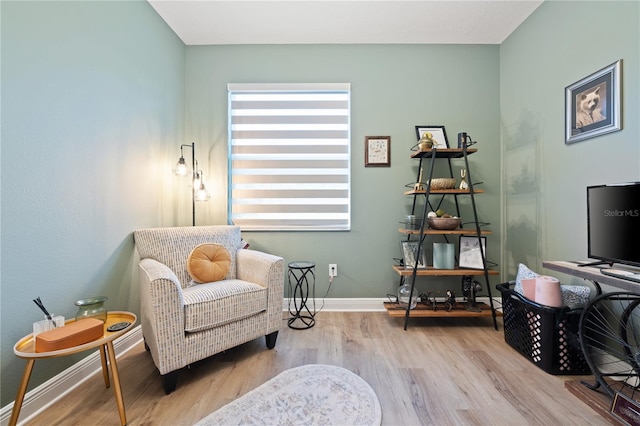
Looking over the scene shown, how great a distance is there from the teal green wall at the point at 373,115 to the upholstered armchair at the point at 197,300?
626 millimetres

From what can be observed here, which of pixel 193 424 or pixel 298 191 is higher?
pixel 298 191

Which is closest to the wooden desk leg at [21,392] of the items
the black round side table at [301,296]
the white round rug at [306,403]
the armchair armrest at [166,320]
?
the armchair armrest at [166,320]

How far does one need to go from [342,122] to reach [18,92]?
218cm

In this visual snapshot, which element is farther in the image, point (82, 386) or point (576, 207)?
point (576, 207)

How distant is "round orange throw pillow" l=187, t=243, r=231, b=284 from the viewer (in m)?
1.80

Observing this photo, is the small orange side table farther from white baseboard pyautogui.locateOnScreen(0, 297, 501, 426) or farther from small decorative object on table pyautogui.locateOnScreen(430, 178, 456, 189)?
small decorative object on table pyautogui.locateOnScreen(430, 178, 456, 189)

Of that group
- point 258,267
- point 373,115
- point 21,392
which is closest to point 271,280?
point 258,267

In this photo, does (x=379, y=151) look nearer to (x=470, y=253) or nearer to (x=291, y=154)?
(x=291, y=154)

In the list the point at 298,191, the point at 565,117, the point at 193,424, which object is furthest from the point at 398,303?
the point at 565,117

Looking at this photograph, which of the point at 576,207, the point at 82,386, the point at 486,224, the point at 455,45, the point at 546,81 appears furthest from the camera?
the point at 455,45

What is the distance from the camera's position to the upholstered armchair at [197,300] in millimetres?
1335

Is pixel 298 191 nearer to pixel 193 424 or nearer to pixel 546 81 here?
pixel 193 424

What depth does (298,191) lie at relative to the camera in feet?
8.35

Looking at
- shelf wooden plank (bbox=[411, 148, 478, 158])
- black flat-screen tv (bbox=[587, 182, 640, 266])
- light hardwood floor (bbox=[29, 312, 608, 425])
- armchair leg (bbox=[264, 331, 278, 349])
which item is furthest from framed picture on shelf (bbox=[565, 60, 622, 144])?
armchair leg (bbox=[264, 331, 278, 349])
